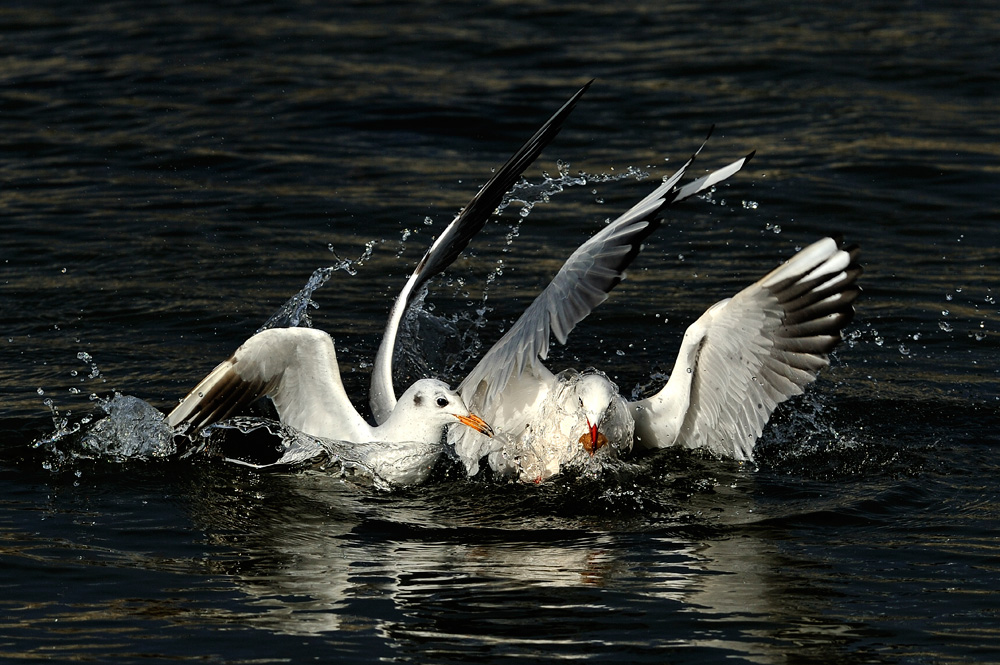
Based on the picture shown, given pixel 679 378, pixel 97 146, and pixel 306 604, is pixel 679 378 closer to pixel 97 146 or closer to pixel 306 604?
pixel 306 604

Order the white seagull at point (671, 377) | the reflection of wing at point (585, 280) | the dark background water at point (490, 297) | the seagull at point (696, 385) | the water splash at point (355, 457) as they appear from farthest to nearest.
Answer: the water splash at point (355, 457) → the seagull at point (696, 385) → the white seagull at point (671, 377) → the reflection of wing at point (585, 280) → the dark background water at point (490, 297)

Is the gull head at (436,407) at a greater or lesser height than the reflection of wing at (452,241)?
lesser

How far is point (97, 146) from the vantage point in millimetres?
11891

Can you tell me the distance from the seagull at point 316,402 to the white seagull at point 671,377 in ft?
0.72

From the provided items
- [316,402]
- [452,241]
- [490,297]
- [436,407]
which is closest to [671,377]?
[436,407]

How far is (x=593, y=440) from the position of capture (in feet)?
20.4

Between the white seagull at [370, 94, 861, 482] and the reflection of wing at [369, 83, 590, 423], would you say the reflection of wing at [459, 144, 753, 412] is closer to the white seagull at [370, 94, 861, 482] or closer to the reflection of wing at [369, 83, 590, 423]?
the white seagull at [370, 94, 861, 482]

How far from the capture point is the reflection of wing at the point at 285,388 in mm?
6215

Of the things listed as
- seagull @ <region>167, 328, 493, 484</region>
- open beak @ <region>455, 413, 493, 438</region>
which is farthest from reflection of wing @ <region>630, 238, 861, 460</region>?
seagull @ <region>167, 328, 493, 484</region>

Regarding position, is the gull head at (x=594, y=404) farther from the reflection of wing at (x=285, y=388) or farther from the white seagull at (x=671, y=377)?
the reflection of wing at (x=285, y=388)

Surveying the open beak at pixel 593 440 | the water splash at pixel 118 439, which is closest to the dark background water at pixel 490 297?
the water splash at pixel 118 439

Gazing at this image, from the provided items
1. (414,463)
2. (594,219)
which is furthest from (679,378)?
(594,219)

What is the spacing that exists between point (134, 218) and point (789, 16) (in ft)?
26.0

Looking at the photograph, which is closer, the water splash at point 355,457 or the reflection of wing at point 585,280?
the reflection of wing at point 585,280
